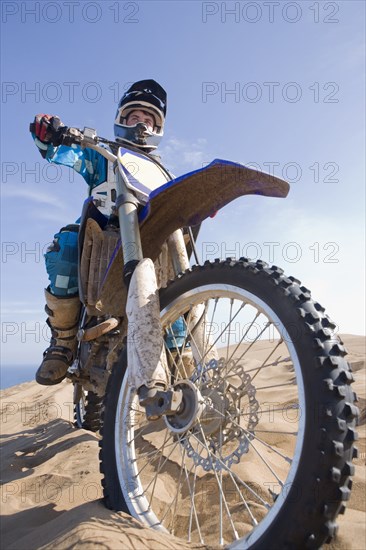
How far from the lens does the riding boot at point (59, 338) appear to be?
319cm

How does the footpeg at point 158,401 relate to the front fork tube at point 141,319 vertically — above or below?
below

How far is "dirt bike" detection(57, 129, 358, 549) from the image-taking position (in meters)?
1.22

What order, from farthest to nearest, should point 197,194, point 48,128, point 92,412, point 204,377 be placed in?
point 92,412 → point 48,128 → point 197,194 → point 204,377

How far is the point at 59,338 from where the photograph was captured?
335 centimetres

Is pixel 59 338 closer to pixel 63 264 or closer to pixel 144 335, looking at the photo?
pixel 63 264

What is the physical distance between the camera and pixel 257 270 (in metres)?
1.64

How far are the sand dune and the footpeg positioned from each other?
1.39ft

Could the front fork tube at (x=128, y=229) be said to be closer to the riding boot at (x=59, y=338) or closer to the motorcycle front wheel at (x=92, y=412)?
the riding boot at (x=59, y=338)

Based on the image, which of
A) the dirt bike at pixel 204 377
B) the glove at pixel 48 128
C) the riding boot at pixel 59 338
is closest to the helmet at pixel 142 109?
the dirt bike at pixel 204 377

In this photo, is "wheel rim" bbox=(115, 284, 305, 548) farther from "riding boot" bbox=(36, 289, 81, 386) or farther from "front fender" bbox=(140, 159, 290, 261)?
"riding boot" bbox=(36, 289, 81, 386)

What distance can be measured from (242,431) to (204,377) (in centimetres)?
34

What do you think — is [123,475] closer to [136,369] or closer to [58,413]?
[136,369]

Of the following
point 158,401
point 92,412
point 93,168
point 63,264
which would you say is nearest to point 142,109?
point 93,168

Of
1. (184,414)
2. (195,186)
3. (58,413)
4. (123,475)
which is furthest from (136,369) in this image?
(58,413)
